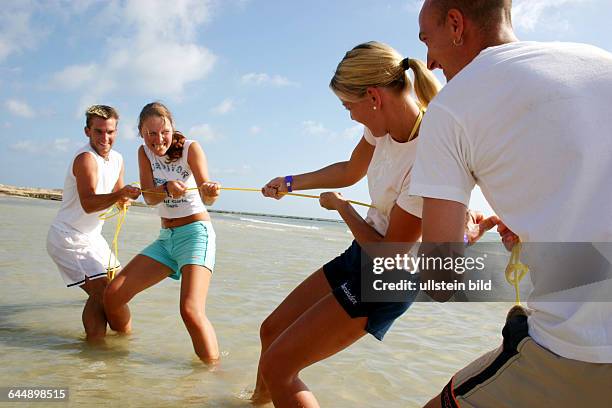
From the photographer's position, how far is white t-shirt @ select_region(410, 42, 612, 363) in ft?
4.19

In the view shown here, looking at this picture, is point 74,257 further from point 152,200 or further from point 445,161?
point 445,161

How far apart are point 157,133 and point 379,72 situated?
2.42 m

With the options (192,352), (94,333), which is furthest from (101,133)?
(192,352)

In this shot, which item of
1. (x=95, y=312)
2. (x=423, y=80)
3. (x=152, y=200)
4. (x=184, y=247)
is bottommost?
(x=95, y=312)

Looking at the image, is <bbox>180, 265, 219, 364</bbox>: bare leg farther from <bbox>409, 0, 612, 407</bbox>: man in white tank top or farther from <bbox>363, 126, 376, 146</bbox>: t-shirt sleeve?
<bbox>409, 0, 612, 407</bbox>: man in white tank top

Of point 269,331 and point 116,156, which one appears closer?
point 269,331

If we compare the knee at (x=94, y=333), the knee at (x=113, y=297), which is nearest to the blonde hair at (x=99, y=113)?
the knee at (x=113, y=297)

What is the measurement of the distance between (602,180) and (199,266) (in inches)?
134

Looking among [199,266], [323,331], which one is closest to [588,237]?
[323,331]

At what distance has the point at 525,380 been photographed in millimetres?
1371

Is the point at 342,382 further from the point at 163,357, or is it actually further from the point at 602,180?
the point at 602,180

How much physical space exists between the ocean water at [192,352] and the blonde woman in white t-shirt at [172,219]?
0.46m

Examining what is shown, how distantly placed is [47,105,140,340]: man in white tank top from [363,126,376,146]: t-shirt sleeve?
2.48 metres

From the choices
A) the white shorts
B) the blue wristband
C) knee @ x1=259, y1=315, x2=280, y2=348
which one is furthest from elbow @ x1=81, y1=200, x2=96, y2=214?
knee @ x1=259, y1=315, x2=280, y2=348
